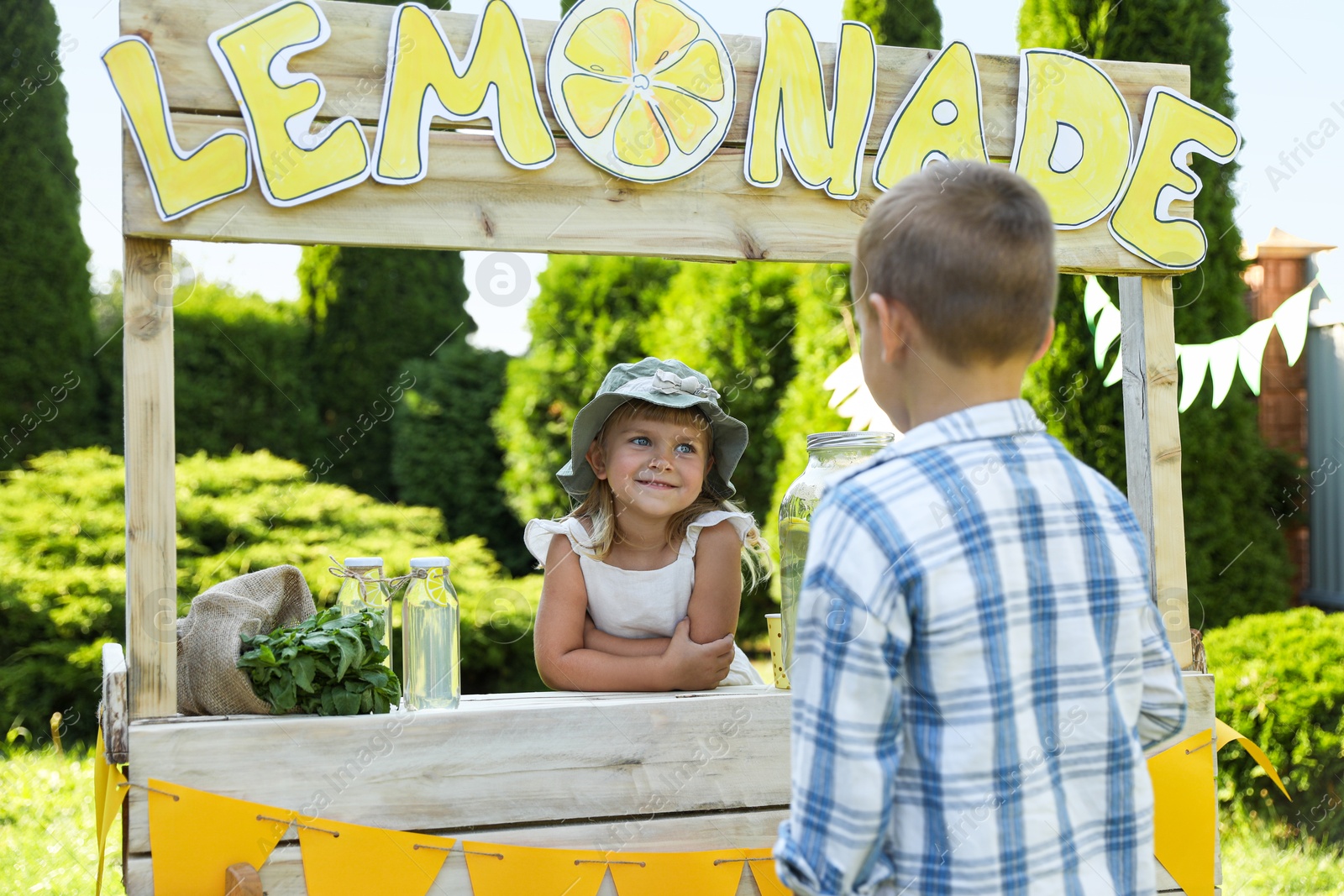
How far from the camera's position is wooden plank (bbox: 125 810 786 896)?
1.68 meters

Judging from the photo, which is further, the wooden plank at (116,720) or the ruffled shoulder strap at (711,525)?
the ruffled shoulder strap at (711,525)

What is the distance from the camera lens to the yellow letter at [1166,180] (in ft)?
7.09

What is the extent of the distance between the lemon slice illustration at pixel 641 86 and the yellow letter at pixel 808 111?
8cm

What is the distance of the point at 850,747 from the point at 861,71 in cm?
144

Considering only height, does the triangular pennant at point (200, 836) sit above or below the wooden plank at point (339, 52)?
below

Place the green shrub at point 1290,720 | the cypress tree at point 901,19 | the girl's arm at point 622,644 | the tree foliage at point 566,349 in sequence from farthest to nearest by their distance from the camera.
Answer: the tree foliage at point 566,349 < the cypress tree at point 901,19 < the green shrub at point 1290,720 < the girl's arm at point 622,644

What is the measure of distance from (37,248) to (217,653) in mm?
6157

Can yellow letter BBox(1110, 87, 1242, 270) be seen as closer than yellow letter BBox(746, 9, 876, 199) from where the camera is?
No

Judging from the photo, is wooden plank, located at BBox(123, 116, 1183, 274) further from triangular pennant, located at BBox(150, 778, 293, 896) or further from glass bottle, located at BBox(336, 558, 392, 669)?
triangular pennant, located at BBox(150, 778, 293, 896)

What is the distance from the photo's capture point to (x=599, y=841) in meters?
1.79

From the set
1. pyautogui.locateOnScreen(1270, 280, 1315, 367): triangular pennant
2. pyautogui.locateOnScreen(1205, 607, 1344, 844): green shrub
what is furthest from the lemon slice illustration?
pyautogui.locateOnScreen(1205, 607, 1344, 844): green shrub

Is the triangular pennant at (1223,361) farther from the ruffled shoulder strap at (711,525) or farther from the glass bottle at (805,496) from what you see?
the ruffled shoulder strap at (711,525)

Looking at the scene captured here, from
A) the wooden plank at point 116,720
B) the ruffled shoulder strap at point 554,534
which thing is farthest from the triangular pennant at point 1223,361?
the wooden plank at point 116,720

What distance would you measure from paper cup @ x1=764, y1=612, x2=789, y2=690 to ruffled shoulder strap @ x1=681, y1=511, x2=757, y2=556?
193mm
